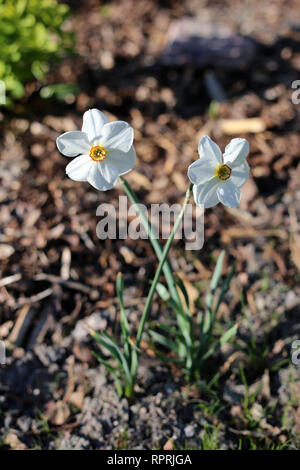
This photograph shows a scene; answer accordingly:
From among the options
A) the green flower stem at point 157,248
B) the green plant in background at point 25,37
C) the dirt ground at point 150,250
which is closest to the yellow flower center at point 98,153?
the green flower stem at point 157,248

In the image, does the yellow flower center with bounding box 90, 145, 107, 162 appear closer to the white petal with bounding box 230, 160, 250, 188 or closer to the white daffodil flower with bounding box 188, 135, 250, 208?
the white daffodil flower with bounding box 188, 135, 250, 208

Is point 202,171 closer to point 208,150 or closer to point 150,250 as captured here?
point 208,150

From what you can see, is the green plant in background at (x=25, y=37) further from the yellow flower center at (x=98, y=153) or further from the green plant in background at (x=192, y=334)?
the green plant in background at (x=192, y=334)

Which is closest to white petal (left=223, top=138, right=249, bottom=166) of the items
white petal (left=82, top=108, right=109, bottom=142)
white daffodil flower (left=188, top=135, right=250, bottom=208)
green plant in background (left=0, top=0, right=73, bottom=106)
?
white daffodil flower (left=188, top=135, right=250, bottom=208)

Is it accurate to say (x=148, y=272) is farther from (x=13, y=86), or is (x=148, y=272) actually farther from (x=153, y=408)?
(x=13, y=86)

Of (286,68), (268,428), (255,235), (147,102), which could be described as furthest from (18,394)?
(286,68)

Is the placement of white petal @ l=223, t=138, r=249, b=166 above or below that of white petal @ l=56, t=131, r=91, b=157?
below
